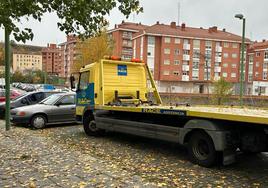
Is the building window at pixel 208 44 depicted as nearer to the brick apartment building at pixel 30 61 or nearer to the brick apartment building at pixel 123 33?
the brick apartment building at pixel 123 33

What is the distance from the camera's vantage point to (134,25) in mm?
93188

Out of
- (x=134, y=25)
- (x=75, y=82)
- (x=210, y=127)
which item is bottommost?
(x=210, y=127)

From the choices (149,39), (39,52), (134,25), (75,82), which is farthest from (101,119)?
(39,52)

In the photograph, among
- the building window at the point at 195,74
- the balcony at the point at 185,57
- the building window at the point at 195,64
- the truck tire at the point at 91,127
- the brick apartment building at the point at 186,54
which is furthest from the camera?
the building window at the point at 195,64

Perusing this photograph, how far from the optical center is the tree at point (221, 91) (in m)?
26.8

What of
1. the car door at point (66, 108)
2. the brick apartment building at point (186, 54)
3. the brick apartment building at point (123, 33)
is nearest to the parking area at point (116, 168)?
the car door at point (66, 108)

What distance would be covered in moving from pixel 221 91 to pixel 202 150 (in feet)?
68.1

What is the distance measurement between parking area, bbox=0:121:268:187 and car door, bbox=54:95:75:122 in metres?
4.51

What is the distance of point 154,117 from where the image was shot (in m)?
8.59

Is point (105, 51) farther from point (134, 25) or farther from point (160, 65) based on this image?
point (134, 25)

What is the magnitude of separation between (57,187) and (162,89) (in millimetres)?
69688

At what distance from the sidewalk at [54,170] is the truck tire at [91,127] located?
8.25 ft

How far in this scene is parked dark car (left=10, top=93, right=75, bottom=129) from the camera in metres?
13.9

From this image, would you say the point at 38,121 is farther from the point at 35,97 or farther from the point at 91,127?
the point at 91,127
